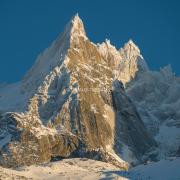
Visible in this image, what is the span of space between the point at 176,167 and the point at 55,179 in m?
16.0

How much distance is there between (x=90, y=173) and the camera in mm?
118562

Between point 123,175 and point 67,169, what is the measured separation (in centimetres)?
1050

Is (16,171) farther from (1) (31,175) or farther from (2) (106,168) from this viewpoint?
(2) (106,168)

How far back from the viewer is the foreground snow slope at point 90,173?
379 ft

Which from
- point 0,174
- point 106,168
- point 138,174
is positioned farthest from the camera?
point 106,168

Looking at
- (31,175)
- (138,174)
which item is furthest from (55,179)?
(138,174)

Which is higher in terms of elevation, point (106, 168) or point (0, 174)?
point (106, 168)

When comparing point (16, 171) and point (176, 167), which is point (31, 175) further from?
point (176, 167)

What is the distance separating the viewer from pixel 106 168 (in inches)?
5157

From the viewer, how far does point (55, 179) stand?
115188 mm

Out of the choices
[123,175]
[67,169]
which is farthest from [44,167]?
[123,175]

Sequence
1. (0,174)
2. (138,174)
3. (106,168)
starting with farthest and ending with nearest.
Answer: (106,168) < (138,174) < (0,174)

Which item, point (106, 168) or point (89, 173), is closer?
point (89, 173)

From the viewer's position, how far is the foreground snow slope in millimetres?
115438
